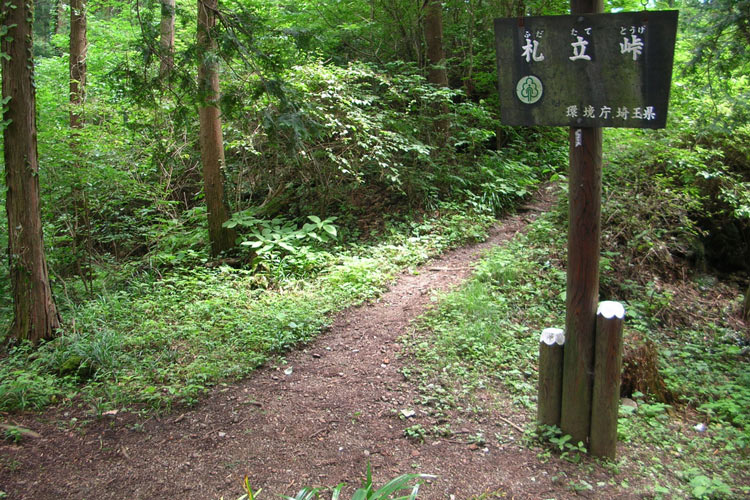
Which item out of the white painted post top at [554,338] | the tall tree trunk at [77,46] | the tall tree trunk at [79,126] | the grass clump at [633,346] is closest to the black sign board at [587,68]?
the white painted post top at [554,338]

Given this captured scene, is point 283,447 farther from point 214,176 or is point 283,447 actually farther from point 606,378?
point 214,176

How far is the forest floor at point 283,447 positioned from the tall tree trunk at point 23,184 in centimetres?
153

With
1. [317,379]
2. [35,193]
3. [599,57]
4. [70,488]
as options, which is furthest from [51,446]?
[599,57]

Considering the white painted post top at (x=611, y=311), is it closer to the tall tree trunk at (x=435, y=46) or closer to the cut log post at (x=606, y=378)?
the cut log post at (x=606, y=378)

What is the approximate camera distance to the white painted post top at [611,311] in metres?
3.25

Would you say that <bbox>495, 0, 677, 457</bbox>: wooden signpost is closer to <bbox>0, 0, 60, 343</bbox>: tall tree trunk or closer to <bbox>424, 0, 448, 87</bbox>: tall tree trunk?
<bbox>0, 0, 60, 343</bbox>: tall tree trunk

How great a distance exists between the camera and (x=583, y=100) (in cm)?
307

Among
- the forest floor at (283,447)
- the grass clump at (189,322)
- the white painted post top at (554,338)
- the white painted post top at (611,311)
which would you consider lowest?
the forest floor at (283,447)

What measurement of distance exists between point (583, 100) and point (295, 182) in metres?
6.89

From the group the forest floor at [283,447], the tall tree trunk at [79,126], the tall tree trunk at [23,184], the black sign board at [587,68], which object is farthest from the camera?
the tall tree trunk at [79,126]

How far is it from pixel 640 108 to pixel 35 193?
18.4ft

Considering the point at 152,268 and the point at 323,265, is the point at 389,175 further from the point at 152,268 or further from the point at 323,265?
the point at 152,268

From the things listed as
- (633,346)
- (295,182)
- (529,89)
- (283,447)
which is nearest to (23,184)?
(283,447)

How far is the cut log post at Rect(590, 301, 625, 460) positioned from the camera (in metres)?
3.26
